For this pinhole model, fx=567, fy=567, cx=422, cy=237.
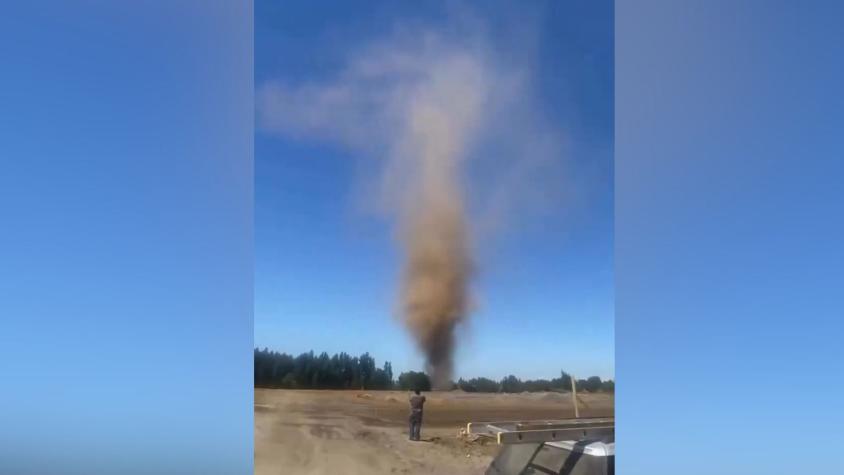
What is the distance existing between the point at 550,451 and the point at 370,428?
0.97 metres

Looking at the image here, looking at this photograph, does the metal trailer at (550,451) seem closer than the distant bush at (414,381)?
Yes

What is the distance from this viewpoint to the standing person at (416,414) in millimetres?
2793

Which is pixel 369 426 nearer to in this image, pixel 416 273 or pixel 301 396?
pixel 301 396

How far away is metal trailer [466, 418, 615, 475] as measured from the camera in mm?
2162

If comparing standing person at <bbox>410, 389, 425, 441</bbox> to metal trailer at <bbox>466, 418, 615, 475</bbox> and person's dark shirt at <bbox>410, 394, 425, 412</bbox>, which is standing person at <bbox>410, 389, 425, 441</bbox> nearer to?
person's dark shirt at <bbox>410, 394, 425, 412</bbox>

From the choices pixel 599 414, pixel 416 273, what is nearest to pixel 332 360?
pixel 416 273

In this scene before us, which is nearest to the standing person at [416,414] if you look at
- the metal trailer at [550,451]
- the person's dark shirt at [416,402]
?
the person's dark shirt at [416,402]

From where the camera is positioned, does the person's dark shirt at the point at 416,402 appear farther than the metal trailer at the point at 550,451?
Yes

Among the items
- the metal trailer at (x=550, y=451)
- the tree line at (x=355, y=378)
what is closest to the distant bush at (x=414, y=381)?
the tree line at (x=355, y=378)

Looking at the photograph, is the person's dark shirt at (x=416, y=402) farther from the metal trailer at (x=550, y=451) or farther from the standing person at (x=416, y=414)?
the metal trailer at (x=550, y=451)

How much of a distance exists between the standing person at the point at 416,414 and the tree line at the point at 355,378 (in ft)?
0.14

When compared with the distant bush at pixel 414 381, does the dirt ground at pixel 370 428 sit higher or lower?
lower

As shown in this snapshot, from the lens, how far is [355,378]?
9.02ft

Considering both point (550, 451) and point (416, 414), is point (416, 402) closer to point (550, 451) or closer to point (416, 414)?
point (416, 414)
